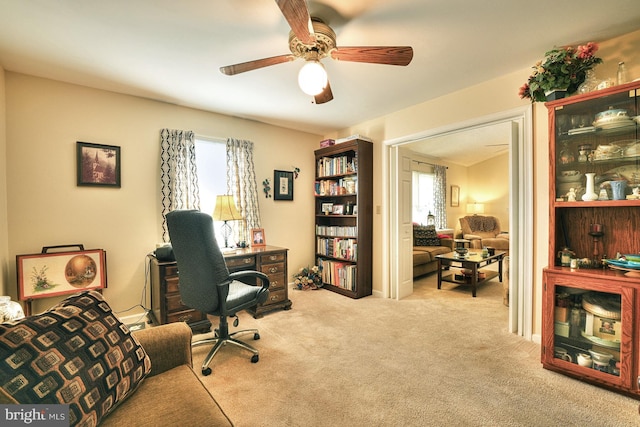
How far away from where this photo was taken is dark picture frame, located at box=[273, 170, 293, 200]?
4105mm

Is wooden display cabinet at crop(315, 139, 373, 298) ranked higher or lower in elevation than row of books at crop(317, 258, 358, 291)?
higher

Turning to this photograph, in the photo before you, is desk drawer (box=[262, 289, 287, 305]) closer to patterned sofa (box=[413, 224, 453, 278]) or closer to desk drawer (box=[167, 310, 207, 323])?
desk drawer (box=[167, 310, 207, 323])

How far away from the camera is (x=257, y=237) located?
3.65m

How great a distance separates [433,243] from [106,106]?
18.2ft

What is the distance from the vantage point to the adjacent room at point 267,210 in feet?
5.05

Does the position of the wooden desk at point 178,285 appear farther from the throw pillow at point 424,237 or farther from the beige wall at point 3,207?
the throw pillow at point 424,237

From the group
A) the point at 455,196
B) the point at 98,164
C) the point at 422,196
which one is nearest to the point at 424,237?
the point at 422,196

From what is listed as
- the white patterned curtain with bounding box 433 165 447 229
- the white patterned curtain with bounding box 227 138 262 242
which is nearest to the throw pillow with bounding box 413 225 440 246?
the white patterned curtain with bounding box 433 165 447 229

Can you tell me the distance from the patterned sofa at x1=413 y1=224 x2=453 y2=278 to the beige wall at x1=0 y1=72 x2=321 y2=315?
372 cm

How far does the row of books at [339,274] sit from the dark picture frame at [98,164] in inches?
112

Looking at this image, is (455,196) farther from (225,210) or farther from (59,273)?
(59,273)

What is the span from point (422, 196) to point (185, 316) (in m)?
5.86

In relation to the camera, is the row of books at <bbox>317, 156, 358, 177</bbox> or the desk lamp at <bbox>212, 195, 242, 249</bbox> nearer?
the desk lamp at <bbox>212, 195, 242, 249</bbox>

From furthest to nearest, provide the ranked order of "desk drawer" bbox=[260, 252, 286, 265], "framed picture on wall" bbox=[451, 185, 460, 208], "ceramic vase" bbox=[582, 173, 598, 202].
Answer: "framed picture on wall" bbox=[451, 185, 460, 208]
"desk drawer" bbox=[260, 252, 286, 265]
"ceramic vase" bbox=[582, 173, 598, 202]
